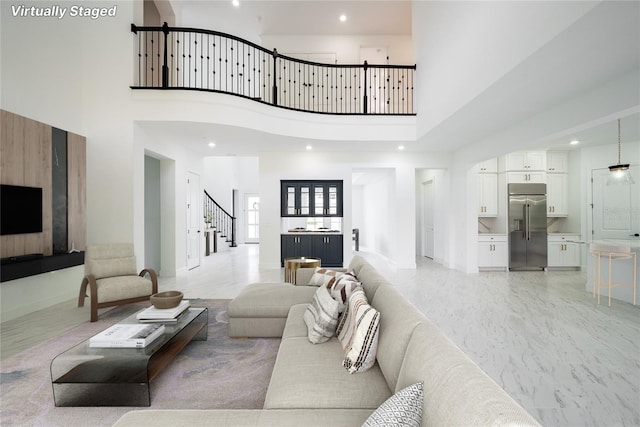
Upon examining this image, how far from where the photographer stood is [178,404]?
6.97ft

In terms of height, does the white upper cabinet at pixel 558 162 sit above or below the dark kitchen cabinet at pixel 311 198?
above

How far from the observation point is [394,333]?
1.60 m

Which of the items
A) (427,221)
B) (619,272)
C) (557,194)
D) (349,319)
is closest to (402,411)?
(349,319)

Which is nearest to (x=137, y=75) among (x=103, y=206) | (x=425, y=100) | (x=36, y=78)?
(x=36, y=78)

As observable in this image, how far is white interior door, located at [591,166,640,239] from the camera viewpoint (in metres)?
6.21

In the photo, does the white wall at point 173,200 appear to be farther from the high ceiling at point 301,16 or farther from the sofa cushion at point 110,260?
the high ceiling at point 301,16

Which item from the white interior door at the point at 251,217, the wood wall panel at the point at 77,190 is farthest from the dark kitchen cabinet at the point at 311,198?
the white interior door at the point at 251,217

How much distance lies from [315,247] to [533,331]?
4842 mm

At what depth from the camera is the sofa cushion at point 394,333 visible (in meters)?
1.48

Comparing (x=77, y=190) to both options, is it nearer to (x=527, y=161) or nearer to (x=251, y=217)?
(x=527, y=161)

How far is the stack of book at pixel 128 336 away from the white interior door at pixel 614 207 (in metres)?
8.28

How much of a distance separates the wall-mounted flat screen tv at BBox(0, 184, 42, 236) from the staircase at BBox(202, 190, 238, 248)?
22.4ft

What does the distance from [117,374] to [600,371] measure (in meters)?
3.84

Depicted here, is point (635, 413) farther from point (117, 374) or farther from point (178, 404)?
point (117, 374)
